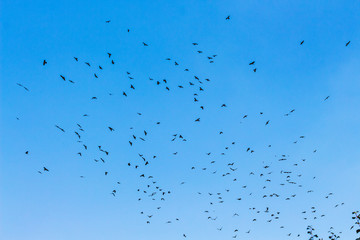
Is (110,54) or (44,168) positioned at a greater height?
(110,54)

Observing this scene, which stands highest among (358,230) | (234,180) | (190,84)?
(190,84)

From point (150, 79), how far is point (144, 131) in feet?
12.7

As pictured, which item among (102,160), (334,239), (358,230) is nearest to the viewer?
(102,160)

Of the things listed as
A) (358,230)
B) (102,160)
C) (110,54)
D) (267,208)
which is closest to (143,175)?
(102,160)

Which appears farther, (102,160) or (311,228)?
(311,228)

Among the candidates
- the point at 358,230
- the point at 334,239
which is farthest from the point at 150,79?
the point at 334,239

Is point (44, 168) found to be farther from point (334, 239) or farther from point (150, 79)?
point (334, 239)

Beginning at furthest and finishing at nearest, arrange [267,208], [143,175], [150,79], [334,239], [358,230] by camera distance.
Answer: [334,239], [358,230], [267,208], [143,175], [150,79]

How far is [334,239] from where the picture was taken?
31984mm

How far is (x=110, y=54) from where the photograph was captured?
651 inches

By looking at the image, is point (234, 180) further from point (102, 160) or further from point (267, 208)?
point (102, 160)

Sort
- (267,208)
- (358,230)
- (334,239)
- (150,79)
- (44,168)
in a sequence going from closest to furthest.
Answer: (150,79)
(44,168)
(267,208)
(358,230)
(334,239)

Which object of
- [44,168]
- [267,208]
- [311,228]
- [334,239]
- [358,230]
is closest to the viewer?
[44,168]

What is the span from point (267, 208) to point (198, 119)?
36.1ft
